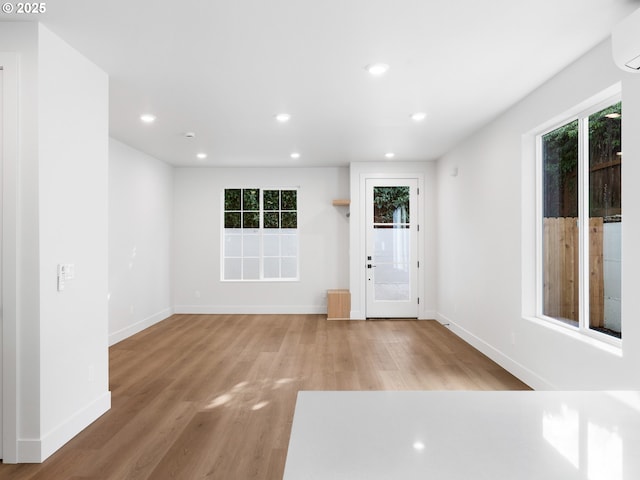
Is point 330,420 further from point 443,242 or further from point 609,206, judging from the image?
point 443,242

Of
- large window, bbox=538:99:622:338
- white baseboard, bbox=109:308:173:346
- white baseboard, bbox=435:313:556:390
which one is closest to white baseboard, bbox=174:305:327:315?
white baseboard, bbox=109:308:173:346

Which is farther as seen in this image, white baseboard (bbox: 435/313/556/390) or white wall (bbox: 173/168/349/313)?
white wall (bbox: 173/168/349/313)

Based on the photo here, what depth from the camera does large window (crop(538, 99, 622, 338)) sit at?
9.48ft

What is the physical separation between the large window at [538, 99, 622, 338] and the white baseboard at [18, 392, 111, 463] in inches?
142

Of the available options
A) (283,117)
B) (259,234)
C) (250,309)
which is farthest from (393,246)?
(283,117)

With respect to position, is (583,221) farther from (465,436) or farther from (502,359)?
(465,436)

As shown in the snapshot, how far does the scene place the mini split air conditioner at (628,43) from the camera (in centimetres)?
115

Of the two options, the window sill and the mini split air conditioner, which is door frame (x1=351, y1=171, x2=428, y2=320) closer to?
the window sill

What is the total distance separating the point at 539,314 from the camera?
3871mm

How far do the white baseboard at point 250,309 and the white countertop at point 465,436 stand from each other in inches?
252

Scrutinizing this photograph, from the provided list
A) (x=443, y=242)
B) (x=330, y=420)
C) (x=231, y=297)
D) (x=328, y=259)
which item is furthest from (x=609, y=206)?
(x=231, y=297)

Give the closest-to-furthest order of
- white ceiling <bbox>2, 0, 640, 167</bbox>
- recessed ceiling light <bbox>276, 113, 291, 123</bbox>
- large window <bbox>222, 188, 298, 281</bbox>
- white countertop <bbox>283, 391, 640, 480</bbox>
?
1. white countertop <bbox>283, 391, 640, 480</bbox>
2. white ceiling <bbox>2, 0, 640, 167</bbox>
3. recessed ceiling light <bbox>276, 113, 291, 123</bbox>
4. large window <bbox>222, 188, 298, 281</bbox>

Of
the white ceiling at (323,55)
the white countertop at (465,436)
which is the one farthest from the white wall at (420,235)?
the white countertop at (465,436)

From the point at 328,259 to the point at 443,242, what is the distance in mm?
1967
